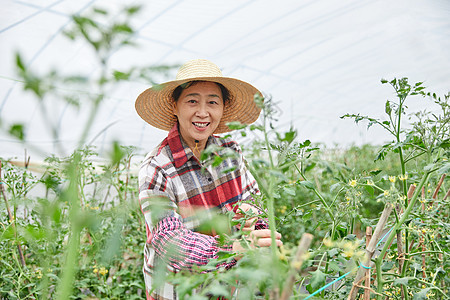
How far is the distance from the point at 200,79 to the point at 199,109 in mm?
124

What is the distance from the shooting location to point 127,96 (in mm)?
5809

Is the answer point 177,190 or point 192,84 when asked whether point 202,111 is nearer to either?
point 192,84

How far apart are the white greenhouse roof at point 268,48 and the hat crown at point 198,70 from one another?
5.41 ft

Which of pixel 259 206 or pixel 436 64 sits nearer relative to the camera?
pixel 259 206

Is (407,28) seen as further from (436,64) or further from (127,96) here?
(127,96)

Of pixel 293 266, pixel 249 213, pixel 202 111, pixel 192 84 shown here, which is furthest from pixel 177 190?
pixel 293 266

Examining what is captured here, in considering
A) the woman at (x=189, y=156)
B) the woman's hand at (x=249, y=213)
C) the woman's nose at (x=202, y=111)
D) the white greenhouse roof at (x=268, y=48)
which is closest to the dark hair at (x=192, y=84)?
the woman at (x=189, y=156)

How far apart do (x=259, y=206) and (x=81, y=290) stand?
174 centimetres

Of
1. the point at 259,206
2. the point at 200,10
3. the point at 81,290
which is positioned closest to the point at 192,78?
the point at 259,206

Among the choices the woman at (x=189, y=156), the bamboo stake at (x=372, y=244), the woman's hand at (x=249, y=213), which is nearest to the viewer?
the bamboo stake at (x=372, y=244)

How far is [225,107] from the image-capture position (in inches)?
72.2

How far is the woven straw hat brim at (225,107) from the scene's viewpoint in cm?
162

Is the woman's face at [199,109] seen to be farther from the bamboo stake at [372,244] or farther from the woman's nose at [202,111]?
the bamboo stake at [372,244]

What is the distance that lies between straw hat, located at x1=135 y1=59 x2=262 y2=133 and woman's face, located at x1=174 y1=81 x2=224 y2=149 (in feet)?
0.17
